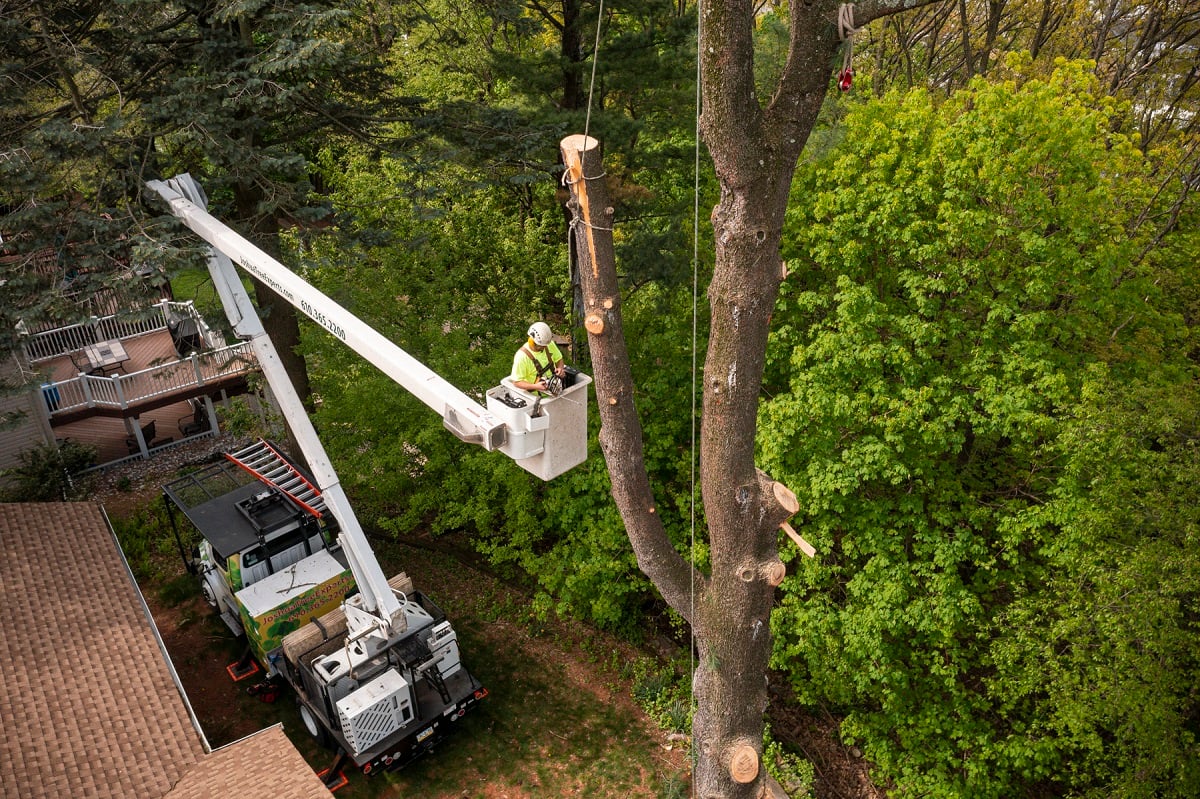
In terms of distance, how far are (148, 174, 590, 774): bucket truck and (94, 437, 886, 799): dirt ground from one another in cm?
63

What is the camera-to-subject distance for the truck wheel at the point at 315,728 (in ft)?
37.0

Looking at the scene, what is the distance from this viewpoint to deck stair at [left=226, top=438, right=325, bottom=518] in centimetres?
1193

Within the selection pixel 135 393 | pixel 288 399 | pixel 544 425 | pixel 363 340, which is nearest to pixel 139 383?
pixel 135 393

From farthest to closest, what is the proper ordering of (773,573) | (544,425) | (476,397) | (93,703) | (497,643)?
(497,643), (476,397), (93,703), (773,573), (544,425)

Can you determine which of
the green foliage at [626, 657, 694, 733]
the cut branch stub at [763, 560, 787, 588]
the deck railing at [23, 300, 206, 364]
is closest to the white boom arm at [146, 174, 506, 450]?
the cut branch stub at [763, 560, 787, 588]

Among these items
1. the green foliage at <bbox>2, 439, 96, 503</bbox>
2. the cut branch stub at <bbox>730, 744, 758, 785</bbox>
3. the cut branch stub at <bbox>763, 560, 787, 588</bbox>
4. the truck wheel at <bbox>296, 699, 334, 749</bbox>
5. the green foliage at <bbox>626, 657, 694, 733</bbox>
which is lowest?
the green foliage at <bbox>626, 657, 694, 733</bbox>

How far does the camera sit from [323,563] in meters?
12.4

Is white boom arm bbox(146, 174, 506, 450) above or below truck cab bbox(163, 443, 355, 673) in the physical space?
above

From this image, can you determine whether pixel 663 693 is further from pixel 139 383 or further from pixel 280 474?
pixel 139 383

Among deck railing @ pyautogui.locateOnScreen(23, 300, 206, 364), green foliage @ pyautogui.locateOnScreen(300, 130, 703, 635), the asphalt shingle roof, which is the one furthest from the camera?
deck railing @ pyautogui.locateOnScreen(23, 300, 206, 364)

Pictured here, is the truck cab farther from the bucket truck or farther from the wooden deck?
the wooden deck

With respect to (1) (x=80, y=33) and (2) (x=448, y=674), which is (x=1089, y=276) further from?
(1) (x=80, y=33)

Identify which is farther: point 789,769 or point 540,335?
point 789,769

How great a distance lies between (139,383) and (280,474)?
7.12 m
